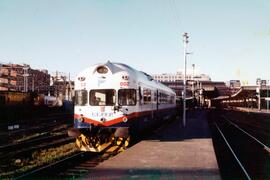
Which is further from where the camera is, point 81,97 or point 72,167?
point 81,97

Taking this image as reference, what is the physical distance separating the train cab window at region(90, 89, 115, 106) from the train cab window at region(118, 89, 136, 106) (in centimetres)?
29

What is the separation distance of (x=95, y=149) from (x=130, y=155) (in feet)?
9.02

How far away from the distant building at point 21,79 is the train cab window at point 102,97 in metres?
47.8

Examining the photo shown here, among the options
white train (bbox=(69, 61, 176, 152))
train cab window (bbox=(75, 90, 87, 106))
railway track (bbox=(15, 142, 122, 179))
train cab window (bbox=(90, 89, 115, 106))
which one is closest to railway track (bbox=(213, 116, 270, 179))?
white train (bbox=(69, 61, 176, 152))

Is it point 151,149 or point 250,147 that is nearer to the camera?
point 151,149

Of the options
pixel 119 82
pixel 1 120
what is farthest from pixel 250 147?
pixel 1 120

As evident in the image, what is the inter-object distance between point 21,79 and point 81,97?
3868 inches

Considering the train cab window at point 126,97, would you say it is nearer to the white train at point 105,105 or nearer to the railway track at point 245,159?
the white train at point 105,105

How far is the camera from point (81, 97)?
14078mm

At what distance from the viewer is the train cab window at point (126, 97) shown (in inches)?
534

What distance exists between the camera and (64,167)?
11.2 metres

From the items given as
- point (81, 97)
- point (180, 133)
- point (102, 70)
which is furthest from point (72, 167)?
point (180, 133)

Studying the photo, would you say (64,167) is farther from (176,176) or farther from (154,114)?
(154,114)

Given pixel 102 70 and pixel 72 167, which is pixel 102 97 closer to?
pixel 102 70
